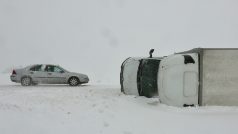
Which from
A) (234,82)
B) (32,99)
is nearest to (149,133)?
(234,82)

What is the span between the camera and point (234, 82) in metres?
12.5

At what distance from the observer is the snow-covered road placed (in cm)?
891

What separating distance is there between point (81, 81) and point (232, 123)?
41.3 feet

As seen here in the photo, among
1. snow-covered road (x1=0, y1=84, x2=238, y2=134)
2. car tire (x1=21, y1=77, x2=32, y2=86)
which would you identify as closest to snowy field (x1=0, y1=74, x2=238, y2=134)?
snow-covered road (x1=0, y1=84, x2=238, y2=134)

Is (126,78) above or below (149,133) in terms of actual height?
above

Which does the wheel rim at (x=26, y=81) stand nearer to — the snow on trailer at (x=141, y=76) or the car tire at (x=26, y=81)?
the car tire at (x=26, y=81)

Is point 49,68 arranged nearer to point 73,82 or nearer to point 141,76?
point 73,82

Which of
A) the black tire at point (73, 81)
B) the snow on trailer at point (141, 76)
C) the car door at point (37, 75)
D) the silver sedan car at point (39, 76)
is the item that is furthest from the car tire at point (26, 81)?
the snow on trailer at point (141, 76)

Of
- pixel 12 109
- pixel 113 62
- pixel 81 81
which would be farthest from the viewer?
pixel 113 62

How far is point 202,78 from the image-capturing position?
1238cm

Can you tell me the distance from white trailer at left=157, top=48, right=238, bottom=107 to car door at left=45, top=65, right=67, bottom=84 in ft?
31.5

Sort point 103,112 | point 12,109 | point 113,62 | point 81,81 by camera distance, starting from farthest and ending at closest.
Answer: point 113,62 < point 81,81 < point 103,112 < point 12,109

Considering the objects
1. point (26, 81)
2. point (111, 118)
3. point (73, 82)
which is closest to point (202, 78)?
point (111, 118)

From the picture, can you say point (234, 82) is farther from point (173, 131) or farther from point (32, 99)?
point (32, 99)
